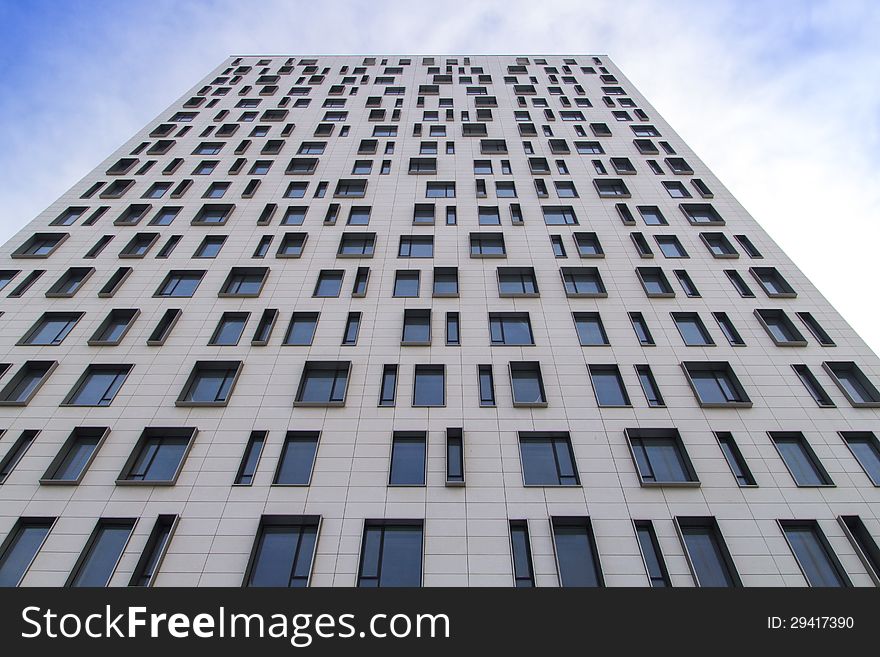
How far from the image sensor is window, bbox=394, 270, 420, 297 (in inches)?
978

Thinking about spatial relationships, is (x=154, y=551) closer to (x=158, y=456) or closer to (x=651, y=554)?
(x=158, y=456)

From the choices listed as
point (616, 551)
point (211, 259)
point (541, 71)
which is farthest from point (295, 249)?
point (541, 71)

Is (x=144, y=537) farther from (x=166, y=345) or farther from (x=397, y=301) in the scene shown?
(x=397, y=301)

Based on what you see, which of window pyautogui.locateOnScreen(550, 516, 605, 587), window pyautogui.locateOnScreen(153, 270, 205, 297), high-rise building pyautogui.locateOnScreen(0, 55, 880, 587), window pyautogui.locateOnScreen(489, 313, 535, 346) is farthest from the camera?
window pyautogui.locateOnScreen(153, 270, 205, 297)

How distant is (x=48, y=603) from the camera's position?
12086mm

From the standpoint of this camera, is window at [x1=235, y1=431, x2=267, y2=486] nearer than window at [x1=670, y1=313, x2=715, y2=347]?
Yes

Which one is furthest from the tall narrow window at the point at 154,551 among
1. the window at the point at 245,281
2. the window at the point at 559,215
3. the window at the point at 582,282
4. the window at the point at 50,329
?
the window at the point at 559,215

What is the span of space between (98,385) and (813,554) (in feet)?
89.6

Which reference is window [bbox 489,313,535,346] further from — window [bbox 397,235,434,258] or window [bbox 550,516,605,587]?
window [bbox 550,516,605,587]

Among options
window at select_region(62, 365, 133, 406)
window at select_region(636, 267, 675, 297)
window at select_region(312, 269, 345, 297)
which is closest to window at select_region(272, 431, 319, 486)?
window at select_region(62, 365, 133, 406)

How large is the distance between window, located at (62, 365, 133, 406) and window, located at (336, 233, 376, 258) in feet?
39.9

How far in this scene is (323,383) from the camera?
2072 cm

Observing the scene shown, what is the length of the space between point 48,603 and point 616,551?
51.8ft

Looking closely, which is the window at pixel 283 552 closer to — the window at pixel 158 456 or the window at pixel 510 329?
the window at pixel 158 456
